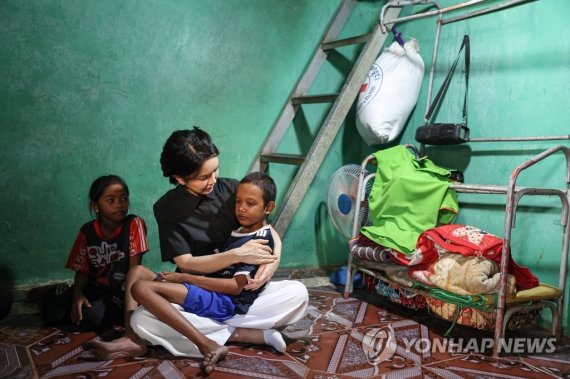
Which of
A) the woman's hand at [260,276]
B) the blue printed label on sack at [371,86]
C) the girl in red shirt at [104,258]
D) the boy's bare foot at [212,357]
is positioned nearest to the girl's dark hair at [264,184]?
the woman's hand at [260,276]

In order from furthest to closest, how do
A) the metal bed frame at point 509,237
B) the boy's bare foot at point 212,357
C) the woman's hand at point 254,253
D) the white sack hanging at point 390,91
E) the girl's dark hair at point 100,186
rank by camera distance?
the white sack hanging at point 390,91 < the girl's dark hair at point 100,186 < the metal bed frame at point 509,237 < the woman's hand at point 254,253 < the boy's bare foot at point 212,357

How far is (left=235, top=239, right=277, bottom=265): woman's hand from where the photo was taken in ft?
6.59

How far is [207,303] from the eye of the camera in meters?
2.04

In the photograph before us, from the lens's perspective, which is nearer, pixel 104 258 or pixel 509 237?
pixel 509 237

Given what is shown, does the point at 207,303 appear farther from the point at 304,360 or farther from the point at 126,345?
the point at 304,360

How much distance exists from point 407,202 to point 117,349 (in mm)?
1699

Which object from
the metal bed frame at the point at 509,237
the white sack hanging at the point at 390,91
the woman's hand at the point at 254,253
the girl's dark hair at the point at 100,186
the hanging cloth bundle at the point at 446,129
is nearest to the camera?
the woman's hand at the point at 254,253

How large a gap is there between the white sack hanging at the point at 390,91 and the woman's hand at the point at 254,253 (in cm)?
151

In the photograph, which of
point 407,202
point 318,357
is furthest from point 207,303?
point 407,202

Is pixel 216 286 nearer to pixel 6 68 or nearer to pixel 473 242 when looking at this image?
pixel 473 242

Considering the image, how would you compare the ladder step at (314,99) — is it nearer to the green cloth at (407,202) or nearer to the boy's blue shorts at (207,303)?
the green cloth at (407,202)

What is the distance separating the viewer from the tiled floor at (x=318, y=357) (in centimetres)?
190

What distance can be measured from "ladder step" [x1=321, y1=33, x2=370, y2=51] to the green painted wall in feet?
0.74

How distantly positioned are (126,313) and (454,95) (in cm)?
244
